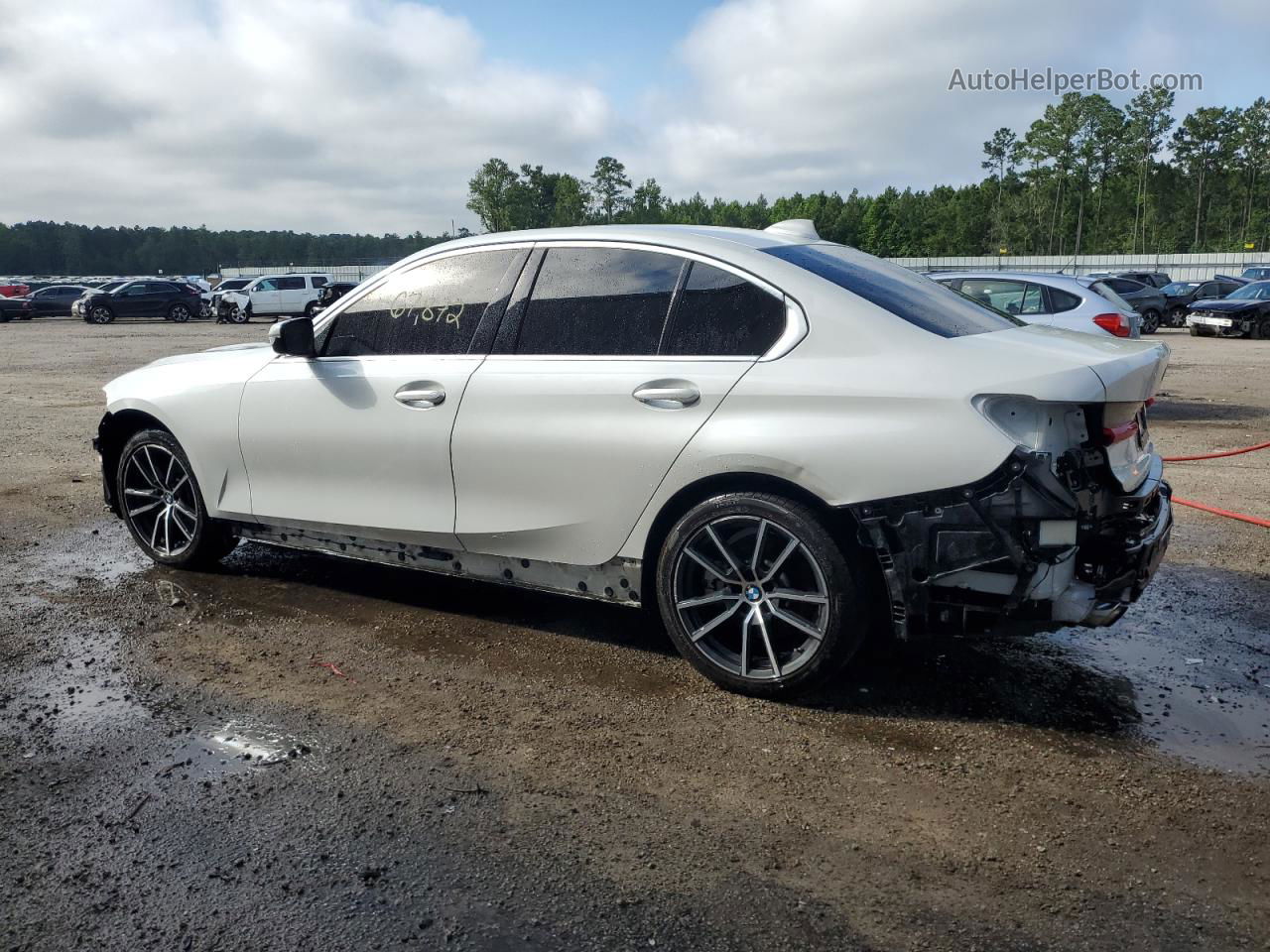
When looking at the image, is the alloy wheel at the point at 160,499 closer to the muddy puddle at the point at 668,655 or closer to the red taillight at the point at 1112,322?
the muddy puddle at the point at 668,655

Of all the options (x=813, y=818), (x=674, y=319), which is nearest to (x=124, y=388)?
(x=674, y=319)

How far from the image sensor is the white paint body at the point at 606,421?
3656mm

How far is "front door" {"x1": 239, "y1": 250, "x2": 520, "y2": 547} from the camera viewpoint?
4.66 metres

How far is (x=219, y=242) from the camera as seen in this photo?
180000mm

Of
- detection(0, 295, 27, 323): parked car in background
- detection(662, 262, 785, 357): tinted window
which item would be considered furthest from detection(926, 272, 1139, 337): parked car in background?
detection(0, 295, 27, 323): parked car in background

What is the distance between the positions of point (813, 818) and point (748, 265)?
2.02 meters

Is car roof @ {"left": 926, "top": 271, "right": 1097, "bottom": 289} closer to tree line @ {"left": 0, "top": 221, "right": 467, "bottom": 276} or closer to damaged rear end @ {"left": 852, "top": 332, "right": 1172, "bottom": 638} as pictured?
damaged rear end @ {"left": 852, "top": 332, "right": 1172, "bottom": 638}

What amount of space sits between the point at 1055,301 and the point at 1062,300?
0.07 metres

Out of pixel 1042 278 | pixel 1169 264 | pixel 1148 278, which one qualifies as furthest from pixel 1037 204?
pixel 1042 278

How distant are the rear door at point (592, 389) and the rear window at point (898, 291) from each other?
31cm

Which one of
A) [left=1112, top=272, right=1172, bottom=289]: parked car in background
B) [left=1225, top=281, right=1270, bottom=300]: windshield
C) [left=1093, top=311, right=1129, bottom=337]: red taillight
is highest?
[left=1112, top=272, right=1172, bottom=289]: parked car in background

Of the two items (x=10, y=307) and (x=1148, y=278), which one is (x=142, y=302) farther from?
(x=1148, y=278)

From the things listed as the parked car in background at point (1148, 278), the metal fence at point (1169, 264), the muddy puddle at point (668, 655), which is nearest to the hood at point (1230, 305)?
the parked car in background at point (1148, 278)

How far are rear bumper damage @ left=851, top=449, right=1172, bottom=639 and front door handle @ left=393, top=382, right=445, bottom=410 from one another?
184 cm
